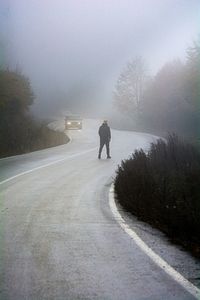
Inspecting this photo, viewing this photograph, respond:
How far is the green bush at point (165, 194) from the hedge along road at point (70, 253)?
653 mm

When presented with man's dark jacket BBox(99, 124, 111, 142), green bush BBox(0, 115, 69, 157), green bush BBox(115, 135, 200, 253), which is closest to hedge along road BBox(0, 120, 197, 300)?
green bush BBox(115, 135, 200, 253)

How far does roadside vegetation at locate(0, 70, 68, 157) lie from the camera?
32.1 m

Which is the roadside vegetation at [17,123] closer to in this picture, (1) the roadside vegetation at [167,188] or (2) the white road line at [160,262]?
(1) the roadside vegetation at [167,188]

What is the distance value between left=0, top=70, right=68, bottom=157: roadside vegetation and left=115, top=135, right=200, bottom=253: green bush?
16.1 meters

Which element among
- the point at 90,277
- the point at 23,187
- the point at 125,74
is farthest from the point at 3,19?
the point at 125,74

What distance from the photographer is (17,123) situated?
124 ft

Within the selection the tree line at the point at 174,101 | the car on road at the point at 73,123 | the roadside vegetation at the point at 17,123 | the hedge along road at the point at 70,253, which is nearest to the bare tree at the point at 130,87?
the tree line at the point at 174,101

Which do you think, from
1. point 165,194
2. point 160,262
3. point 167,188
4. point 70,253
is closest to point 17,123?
point 167,188

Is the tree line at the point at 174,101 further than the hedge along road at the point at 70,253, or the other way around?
the tree line at the point at 174,101

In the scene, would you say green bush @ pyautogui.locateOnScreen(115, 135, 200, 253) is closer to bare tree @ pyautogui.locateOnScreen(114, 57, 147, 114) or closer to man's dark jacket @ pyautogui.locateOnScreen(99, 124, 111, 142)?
man's dark jacket @ pyautogui.locateOnScreen(99, 124, 111, 142)

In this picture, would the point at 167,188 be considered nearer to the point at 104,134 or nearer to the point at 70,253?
the point at 70,253

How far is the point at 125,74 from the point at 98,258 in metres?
73.6

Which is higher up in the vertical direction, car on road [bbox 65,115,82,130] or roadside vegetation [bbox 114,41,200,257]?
roadside vegetation [bbox 114,41,200,257]

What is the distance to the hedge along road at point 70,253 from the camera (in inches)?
223
